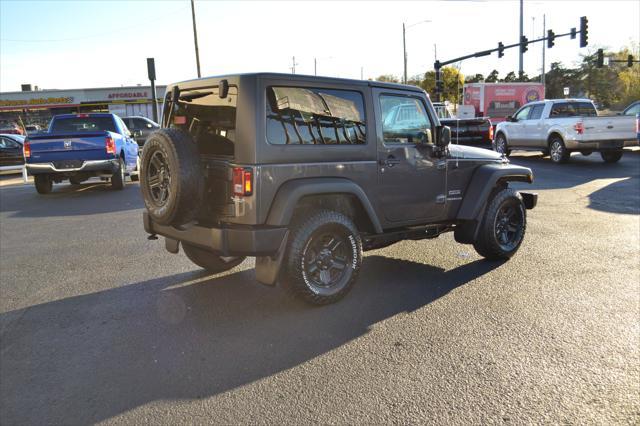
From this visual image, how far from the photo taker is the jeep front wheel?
14.2 feet

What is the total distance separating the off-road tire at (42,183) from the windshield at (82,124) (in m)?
1.20

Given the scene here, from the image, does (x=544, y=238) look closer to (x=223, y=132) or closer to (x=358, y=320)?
(x=358, y=320)

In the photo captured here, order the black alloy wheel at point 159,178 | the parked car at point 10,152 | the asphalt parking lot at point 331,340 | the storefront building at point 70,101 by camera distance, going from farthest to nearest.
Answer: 1. the storefront building at point 70,101
2. the parked car at point 10,152
3. the black alloy wheel at point 159,178
4. the asphalt parking lot at point 331,340

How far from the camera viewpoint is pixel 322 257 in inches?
182

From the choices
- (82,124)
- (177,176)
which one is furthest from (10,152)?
(177,176)

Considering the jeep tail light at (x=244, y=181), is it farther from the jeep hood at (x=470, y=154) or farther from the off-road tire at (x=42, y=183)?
the off-road tire at (x=42, y=183)

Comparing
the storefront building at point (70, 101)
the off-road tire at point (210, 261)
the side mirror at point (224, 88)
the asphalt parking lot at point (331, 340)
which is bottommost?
the asphalt parking lot at point (331, 340)

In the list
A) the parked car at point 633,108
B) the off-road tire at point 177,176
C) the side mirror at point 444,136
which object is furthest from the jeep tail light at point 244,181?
the parked car at point 633,108

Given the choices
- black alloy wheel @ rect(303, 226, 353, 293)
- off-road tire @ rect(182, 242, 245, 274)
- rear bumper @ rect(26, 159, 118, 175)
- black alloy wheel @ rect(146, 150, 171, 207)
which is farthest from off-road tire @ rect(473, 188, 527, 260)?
rear bumper @ rect(26, 159, 118, 175)

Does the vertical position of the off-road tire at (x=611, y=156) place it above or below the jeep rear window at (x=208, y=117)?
below

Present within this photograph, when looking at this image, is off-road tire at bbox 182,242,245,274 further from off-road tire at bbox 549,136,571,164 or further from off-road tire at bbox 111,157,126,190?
off-road tire at bbox 549,136,571,164

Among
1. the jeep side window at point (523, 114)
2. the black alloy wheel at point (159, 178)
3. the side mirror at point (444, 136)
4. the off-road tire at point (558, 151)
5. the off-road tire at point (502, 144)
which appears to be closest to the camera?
the black alloy wheel at point (159, 178)

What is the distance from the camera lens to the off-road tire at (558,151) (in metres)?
16.0

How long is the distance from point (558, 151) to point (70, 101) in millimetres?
49242
